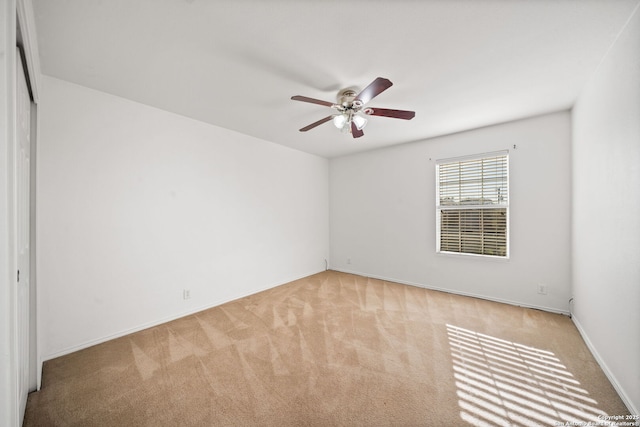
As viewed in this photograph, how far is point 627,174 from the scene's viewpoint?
5.48 feet

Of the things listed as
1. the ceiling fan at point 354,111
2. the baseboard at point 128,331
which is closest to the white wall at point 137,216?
the baseboard at point 128,331

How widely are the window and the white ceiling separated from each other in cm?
94

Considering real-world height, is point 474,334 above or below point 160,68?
below

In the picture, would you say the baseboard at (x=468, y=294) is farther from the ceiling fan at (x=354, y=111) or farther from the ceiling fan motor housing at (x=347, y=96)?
the ceiling fan motor housing at (x=347, y=96)

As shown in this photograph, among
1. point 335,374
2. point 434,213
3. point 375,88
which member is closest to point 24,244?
→ point 335,374

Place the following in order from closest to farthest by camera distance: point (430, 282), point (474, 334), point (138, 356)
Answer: point (138, 356)
point (474, 334)
point (430, 282)

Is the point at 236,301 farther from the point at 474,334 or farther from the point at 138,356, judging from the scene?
the point at 474,334

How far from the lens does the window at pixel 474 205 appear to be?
3.48m

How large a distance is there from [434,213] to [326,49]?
3.11 metres

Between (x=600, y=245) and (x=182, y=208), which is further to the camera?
(x=182, y=208)

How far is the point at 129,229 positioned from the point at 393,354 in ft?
9.83

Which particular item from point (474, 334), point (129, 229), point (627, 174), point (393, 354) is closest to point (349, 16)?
point (627, 174)

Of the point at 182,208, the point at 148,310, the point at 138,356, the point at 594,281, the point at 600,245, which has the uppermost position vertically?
the point at 182,208

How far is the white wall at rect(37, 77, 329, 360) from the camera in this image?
2240 millimetres
